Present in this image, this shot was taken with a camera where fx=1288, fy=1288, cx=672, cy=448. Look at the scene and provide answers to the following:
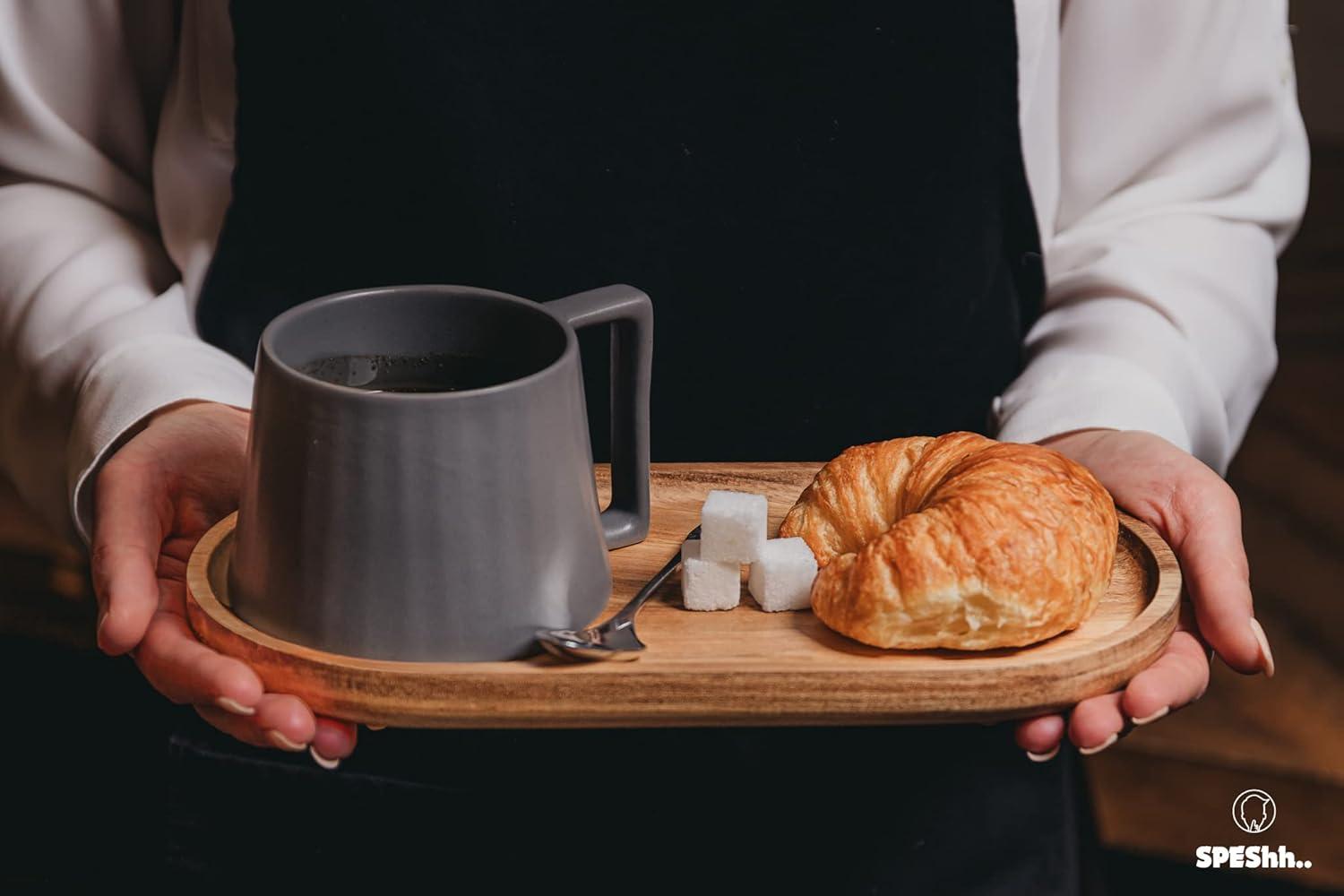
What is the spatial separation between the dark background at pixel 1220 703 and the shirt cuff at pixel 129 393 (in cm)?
31

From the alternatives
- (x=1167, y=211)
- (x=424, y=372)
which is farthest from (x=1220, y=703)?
(x=424, y=372)

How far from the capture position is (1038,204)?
4.01ft

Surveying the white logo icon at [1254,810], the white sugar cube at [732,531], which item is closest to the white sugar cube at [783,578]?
the white sugar cube at [732,531]

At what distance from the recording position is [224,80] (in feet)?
3.69

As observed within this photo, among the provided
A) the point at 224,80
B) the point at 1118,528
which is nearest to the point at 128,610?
the point at 224,80

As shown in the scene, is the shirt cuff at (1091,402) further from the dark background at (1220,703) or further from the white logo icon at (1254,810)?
the white logo icon at (1254,810)

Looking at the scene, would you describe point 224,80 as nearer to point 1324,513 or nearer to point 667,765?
point 667,765

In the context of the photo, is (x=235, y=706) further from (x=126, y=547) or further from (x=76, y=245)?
(x=76, y=245)

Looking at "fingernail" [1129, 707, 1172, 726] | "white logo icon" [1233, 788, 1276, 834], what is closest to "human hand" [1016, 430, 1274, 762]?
"fingernail" [1129, 707, 1172, 726]

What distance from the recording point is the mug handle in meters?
0.80

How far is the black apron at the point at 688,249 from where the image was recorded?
1008mm

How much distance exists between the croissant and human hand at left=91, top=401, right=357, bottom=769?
1.07 ft

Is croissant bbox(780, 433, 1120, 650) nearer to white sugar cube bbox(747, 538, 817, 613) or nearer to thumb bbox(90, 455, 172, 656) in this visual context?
white sugar cube bbox(747, 538, 817, 613)

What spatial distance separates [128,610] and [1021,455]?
586 millimetres
